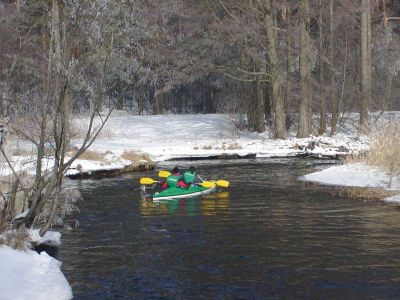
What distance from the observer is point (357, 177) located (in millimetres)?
18312

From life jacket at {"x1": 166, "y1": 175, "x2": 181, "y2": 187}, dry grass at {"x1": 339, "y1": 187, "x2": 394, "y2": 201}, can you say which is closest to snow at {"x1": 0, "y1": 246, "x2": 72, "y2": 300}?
life jacket at {"x1": 166, "y1": 175, "x2": 181, "y2": 187}

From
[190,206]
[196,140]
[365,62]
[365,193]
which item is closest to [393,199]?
[365,193]

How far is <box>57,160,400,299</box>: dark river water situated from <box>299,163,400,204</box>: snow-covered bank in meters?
1.17

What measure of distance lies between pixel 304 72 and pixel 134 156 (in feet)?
35.5

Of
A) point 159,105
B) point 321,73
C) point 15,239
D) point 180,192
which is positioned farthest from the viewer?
point 159,105

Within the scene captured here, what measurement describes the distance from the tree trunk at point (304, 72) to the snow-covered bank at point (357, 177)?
1178cm

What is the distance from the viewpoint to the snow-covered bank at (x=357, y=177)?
56.3ft

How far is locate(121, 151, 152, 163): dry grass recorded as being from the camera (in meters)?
24.3

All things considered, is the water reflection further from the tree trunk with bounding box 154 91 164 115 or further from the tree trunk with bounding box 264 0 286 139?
the tree trunk with bounding box 154 91 164 115

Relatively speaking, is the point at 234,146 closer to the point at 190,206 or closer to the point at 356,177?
the point at 356,177

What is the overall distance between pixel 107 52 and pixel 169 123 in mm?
30108

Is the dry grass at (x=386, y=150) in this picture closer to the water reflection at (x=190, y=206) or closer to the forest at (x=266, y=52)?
the water reflection at (x=190, y=206)

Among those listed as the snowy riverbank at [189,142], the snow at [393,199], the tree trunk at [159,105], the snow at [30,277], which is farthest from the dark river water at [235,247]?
the tree trunk at [159,105]

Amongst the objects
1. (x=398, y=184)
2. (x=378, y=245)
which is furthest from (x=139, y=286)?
(x=398, y=184)
